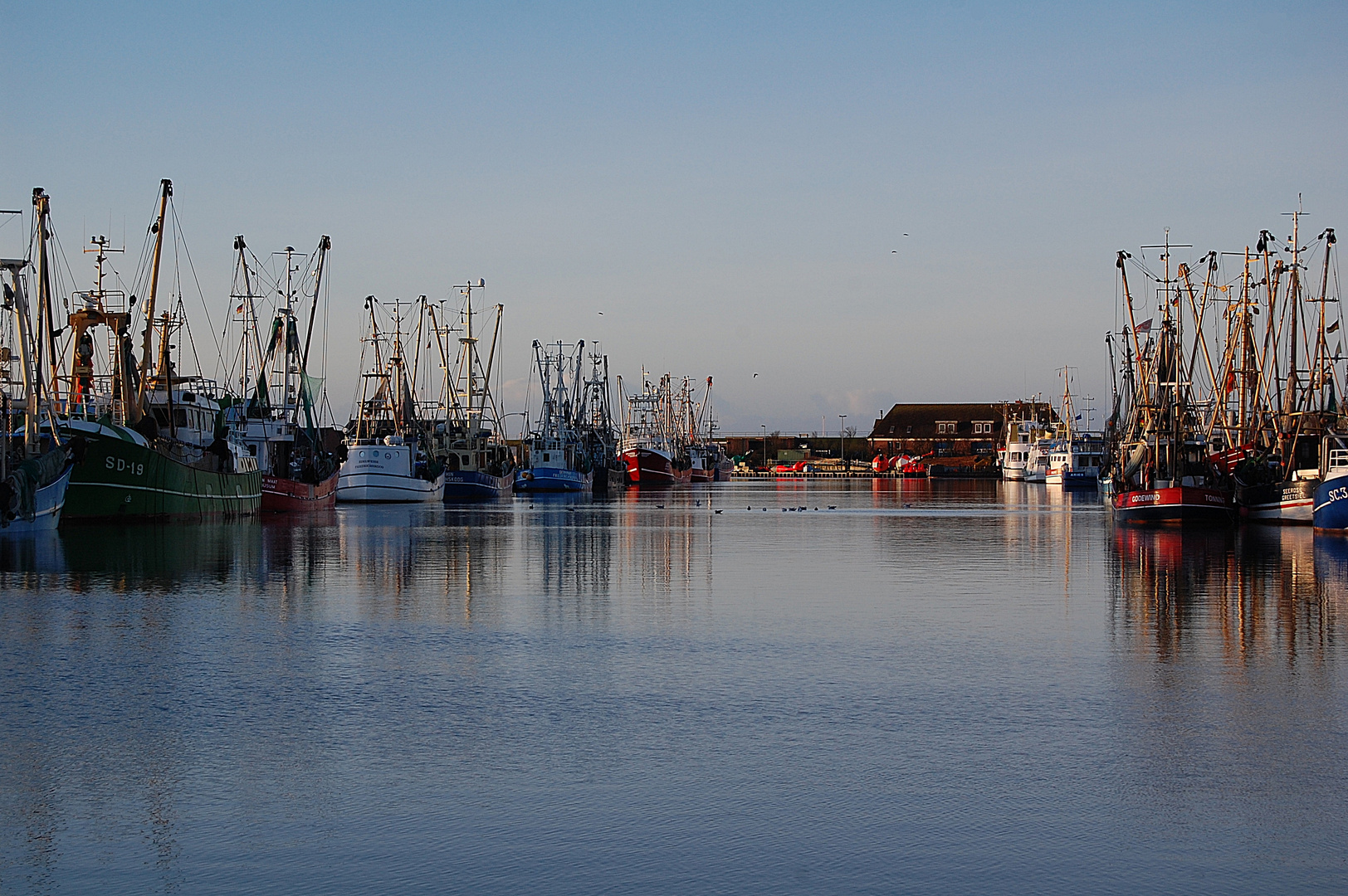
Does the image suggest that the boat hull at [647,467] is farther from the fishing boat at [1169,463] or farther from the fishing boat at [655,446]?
the fishing boat at [1169,463]

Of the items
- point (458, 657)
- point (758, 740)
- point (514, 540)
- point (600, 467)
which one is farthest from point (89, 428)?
point (600, 467)

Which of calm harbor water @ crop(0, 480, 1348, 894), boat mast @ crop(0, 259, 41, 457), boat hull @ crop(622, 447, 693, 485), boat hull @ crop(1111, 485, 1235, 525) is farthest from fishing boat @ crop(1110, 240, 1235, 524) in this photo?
boat hull @ crop(622, 447, 693, 485)

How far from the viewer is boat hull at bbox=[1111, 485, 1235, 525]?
48.2m

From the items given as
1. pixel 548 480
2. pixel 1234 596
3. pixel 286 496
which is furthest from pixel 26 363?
pixel 548 480

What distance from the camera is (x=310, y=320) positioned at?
77.4 metres

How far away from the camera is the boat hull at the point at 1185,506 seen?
4825cm

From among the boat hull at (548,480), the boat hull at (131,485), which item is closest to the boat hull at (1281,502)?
the boat hull at (131,485)

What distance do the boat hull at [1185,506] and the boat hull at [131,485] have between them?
32.4 metres

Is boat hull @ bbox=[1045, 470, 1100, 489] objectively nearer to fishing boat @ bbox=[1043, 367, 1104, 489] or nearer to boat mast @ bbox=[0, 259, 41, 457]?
fishing boat @ bbox=[1043, 367, 1104, 489]

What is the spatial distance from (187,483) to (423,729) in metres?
39.5

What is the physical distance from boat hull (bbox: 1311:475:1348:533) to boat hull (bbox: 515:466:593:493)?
6780 cm

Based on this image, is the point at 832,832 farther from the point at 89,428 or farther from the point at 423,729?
the point at 89,428

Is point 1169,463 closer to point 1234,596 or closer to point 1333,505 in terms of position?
point 1333,505

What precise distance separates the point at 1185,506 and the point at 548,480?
6359cm
